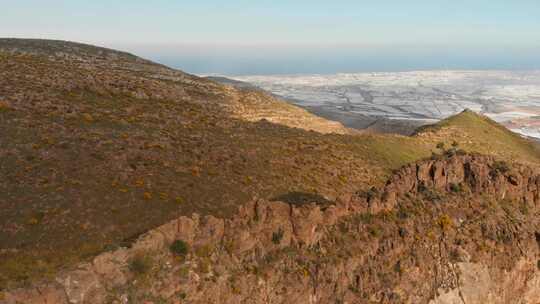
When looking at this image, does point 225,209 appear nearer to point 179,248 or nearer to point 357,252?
point 179,248

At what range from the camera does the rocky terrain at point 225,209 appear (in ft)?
47.2

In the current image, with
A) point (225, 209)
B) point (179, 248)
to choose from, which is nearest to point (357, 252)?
point (225, 209)

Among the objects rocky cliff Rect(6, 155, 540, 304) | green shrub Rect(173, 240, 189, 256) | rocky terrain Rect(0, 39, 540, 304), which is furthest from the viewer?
green shrub Rect(173, 240, 189, 256)

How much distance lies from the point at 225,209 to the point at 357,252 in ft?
19.7

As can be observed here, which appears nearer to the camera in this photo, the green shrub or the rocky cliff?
the rocky cliff

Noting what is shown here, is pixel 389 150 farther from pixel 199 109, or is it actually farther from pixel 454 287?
pixel 199 109

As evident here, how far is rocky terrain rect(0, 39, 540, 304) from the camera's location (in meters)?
14.4

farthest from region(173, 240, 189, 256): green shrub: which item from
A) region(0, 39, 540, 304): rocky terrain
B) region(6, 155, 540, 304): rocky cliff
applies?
region(0, 39, 540, 304): rocky terrain

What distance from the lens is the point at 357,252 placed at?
19406 millimetres

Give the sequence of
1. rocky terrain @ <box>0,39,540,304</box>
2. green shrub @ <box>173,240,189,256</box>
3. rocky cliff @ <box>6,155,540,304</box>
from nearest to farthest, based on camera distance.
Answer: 1. rocky cliff @ <box>6,155,540,304</box>
2. rocky terrain @ <box>0,39,540,304</box>
3. green shrub @ <box>173,240,189,256</box>

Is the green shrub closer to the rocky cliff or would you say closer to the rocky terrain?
the rocky cliff

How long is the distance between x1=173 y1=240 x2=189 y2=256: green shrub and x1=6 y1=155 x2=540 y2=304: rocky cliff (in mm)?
34

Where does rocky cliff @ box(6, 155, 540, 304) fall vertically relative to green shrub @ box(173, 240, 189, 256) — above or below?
below

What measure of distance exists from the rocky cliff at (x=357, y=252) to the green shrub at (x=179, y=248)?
34 millimetres
